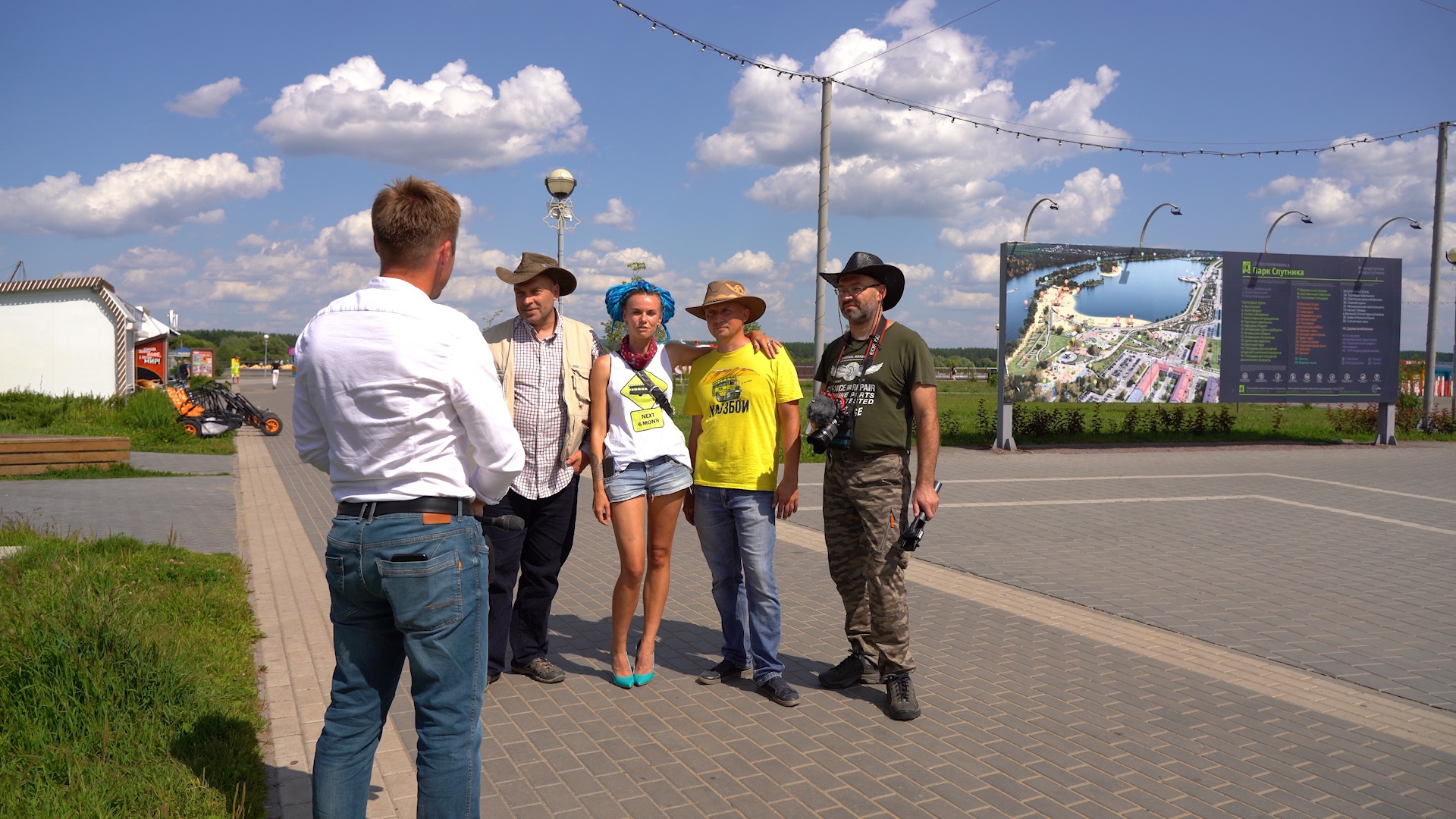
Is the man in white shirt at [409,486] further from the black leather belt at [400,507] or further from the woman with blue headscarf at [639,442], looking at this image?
the woman with blue headscarf at [639,442]

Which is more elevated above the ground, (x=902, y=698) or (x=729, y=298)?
(x=729, y=298)

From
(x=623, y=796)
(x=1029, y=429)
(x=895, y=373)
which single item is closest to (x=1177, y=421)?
(x=1029, y=429)

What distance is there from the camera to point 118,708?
356 centimetres

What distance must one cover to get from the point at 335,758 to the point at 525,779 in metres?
1.16

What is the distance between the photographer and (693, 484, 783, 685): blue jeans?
4.46 meters

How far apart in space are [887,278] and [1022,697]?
2076 millimetres

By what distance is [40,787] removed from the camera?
9.96 feet

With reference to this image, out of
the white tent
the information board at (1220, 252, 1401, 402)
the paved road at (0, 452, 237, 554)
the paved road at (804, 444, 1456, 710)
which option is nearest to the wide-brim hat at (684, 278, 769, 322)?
the paved road at (804, 444, 1456, 710)

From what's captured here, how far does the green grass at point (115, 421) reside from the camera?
1700 centimetres

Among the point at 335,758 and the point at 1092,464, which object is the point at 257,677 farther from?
the point at 1092,464

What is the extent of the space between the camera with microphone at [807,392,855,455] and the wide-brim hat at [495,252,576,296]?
1.35 m

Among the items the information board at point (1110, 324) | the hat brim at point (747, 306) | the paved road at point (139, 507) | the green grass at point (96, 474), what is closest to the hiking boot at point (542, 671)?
the hat brim at point (747, 306)

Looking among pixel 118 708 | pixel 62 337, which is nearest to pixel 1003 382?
pixel 118 708

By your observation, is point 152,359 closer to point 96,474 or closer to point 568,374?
point 96,474
